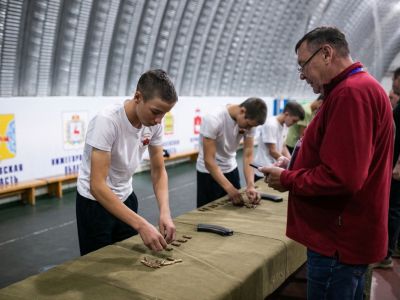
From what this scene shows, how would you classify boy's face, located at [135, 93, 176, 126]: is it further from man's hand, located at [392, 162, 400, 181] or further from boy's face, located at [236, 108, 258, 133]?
man's hand, located at [392, 162, 400, 181]

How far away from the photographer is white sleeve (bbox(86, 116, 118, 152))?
2.22 meters

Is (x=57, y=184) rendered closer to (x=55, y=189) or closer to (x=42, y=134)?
(x=55, y=189)

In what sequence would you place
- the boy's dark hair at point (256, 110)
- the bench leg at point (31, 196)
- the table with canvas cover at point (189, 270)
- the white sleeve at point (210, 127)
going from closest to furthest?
1. the table with canvas cover at point (189, 270)
2. the boy's dark hair at point (256, 110)
3. the white sleeve at point (210, 127)
4. the bench leg at point (31, 196)

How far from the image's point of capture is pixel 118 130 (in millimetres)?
2336

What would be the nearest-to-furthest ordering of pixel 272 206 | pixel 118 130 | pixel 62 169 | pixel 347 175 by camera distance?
1. pixel 347 175
2. pixel 118 130
3. pixel 272 206
4. pixel 62 169

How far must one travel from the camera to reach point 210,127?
11.9 feet

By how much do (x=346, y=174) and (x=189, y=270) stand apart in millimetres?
936

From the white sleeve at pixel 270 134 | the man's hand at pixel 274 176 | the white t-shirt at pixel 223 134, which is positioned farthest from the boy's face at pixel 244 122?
the man's hand at pixel 274 176

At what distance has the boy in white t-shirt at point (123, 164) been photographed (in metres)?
2.17

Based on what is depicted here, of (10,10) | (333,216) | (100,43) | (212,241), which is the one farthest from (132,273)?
(100,43)

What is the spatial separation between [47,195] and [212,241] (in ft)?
16.4

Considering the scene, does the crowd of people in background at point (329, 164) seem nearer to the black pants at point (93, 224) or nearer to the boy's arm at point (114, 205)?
the boy's arm at point (114, 205)

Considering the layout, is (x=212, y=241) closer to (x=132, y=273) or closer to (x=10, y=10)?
(x=132, y=273)

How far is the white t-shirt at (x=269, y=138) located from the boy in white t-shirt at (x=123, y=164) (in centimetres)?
231
